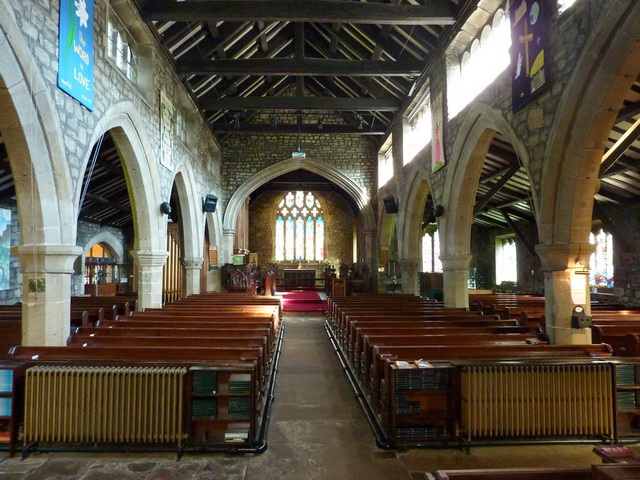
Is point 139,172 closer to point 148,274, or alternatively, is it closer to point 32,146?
point 148,274

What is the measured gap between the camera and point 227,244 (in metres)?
14.8

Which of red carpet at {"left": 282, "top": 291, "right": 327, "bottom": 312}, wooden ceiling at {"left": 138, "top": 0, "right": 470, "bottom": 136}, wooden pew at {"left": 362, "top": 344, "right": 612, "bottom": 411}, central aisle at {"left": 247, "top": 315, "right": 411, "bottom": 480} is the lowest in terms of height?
central aisle at {"left": 247, "top": 315, "right": 411, "bottom": 480}

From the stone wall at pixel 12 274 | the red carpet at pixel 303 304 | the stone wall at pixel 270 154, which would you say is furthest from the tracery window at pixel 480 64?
the stone wall at pixel 12 274

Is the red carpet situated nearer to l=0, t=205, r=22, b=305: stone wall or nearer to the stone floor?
l=0, t=205, r=22, b=305: stone wall

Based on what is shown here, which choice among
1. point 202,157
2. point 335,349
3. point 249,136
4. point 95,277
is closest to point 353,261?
point 249,136

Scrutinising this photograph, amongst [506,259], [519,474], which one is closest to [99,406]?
[519,474]

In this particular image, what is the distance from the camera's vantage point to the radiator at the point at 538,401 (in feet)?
11.0

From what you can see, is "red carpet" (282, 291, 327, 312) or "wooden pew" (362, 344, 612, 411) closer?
"wooden pew" (362, 344, 612, 411)

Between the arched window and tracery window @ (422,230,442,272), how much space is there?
4931 mm

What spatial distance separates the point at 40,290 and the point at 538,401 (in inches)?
203

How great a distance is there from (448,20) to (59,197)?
7009 mm

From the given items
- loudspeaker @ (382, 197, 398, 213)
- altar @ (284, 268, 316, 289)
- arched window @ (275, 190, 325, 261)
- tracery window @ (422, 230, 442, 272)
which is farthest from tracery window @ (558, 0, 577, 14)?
arched window @ (275, 190, 325, 261)

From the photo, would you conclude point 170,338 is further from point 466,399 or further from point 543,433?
point 543,433

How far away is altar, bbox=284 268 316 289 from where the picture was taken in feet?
60.8
